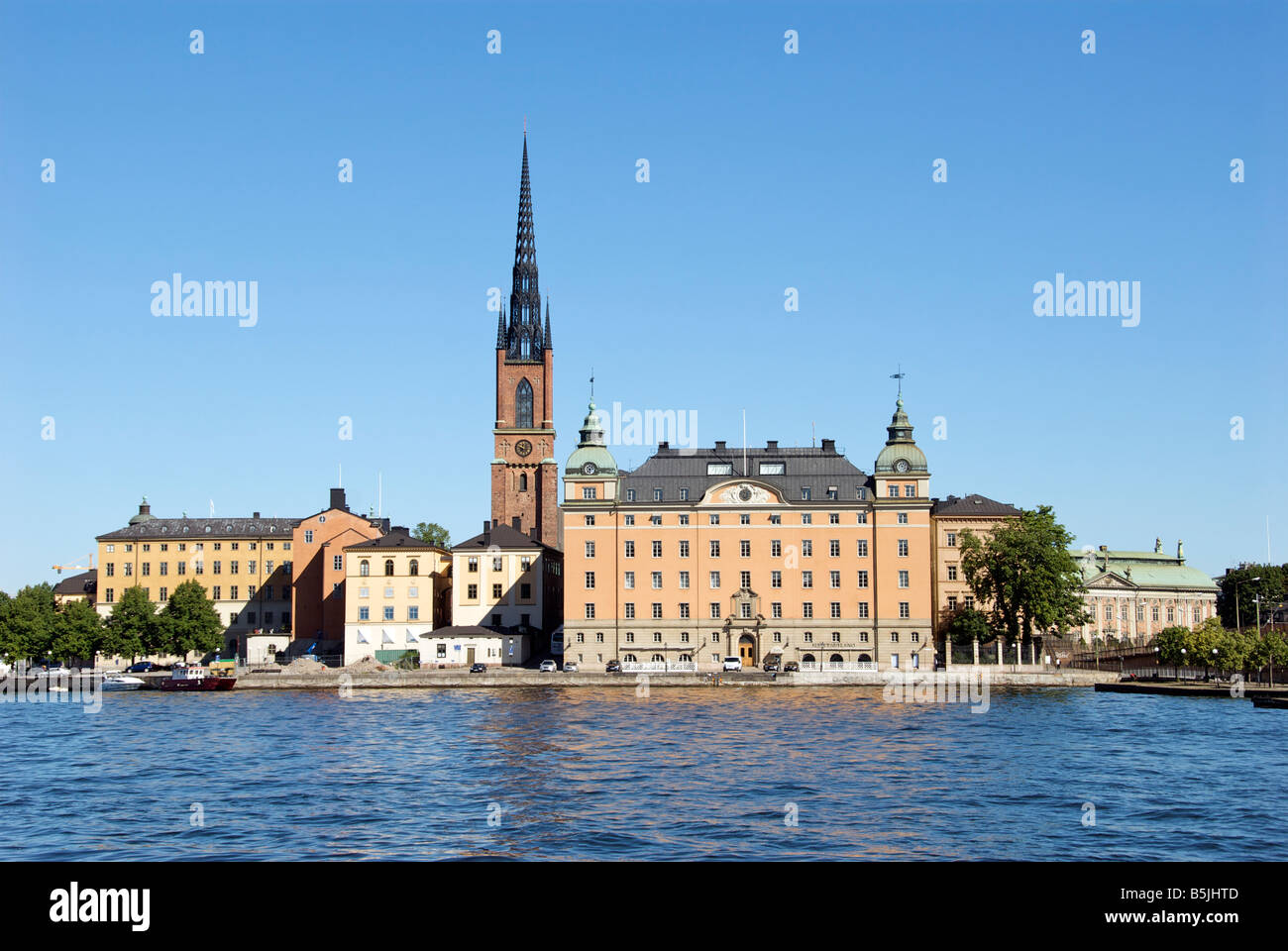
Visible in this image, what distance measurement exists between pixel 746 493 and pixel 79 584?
78.6 metres

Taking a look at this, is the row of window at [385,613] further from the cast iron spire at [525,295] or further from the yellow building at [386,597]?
the cast iron spire at [525,295]

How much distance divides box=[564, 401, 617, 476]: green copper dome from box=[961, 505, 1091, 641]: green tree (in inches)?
1061

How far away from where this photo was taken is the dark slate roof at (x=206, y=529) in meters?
120

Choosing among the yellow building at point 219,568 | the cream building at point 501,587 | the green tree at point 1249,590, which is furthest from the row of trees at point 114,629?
the green tree at point 1249,590

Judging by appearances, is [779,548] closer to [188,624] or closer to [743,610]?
[743,610]

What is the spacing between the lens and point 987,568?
9400cm

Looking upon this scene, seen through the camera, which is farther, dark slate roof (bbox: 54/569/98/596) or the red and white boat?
dark slate roof (bbox: 54/569/98/596)

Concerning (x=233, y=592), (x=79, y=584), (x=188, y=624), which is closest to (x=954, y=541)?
(x=188, y=624)

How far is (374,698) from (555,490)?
5199 centimetres

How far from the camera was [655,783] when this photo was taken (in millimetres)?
37906

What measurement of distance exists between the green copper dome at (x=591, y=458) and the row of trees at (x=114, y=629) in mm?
34765

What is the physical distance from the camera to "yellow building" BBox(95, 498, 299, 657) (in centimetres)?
11756

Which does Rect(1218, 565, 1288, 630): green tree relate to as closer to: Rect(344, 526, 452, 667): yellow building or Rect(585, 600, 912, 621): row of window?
Rect(585, 600, 912, 621): row of window

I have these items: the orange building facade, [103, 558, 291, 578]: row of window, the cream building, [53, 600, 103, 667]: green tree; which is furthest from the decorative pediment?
[53, 600, 103, 667]: green tree
